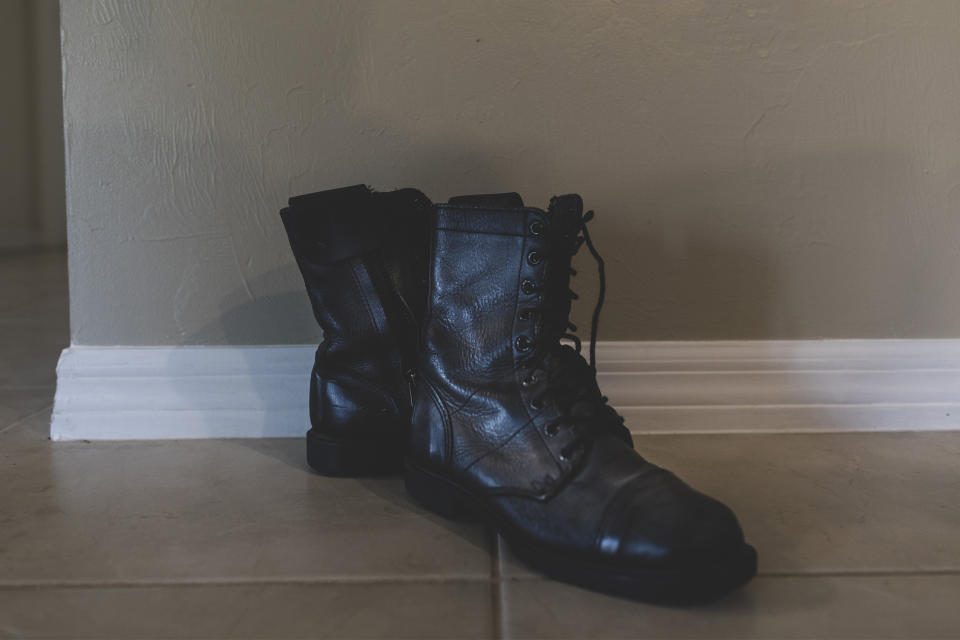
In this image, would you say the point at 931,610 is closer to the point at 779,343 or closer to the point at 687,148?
the point at 779,343

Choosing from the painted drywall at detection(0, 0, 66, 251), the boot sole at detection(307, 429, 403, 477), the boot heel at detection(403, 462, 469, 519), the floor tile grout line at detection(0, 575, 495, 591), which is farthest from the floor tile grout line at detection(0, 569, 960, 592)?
the painted drywall at detection(0, 0, 66, 251)

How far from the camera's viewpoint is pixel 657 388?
1.25 metres

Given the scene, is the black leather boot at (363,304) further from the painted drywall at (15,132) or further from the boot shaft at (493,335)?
the painted drywall at (15,132)

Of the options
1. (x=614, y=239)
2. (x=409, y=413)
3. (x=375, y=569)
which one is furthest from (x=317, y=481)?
(x=614, y=239)

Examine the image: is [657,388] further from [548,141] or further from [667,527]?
[667,527]

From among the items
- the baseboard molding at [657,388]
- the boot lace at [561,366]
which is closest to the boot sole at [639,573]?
the boot lace at [561,366]

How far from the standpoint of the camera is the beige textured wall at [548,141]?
3.84ft

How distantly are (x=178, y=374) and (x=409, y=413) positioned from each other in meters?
0.42

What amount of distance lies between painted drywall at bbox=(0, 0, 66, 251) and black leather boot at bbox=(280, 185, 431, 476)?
13.3 feet

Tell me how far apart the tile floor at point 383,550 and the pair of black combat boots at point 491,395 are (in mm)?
38

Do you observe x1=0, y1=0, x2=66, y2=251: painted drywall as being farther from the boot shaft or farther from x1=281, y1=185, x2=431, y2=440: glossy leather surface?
the boot shaft

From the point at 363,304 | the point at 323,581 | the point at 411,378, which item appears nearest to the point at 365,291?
the point at 363,304

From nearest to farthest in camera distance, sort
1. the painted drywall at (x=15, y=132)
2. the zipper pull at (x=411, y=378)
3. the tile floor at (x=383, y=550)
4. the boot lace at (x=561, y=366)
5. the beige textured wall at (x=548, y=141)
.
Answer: the tile floor at (x=383, y=550) < the boot lace at (x=561, y=366) < the zipper pull at (x=411, y=378) < the beige textured wall at (x=548, y=141) < the painted drywall at (x=15, y=132)

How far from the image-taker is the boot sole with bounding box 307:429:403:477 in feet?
3.37
